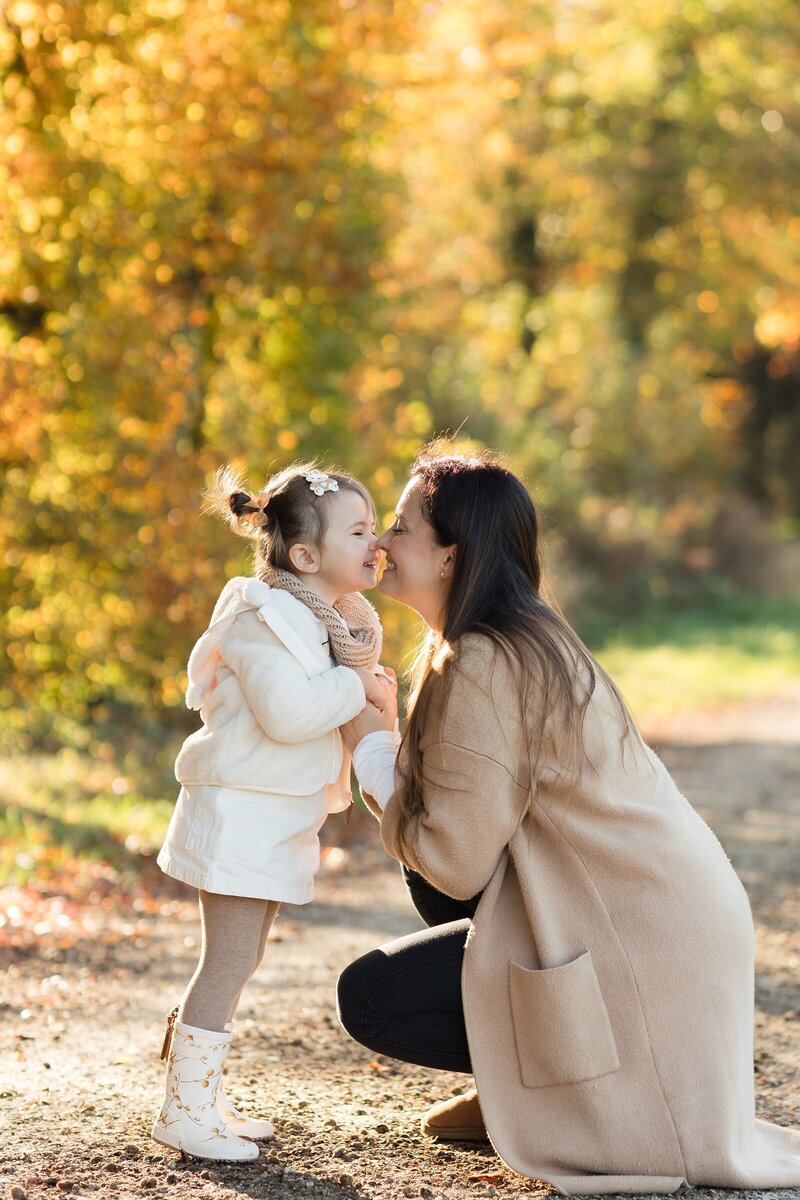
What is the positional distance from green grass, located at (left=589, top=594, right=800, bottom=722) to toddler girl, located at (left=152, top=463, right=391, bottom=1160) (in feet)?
29.7

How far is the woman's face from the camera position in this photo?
3213mm

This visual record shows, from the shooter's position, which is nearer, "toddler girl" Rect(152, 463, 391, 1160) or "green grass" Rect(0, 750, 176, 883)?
"toddler girl" Rect(152, 463, 391, 1160)

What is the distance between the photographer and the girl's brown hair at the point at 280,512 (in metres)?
3.29

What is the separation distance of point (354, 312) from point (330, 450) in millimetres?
943

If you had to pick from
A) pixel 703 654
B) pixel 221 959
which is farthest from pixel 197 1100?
pixel 703 654

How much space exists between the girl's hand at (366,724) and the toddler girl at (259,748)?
28 mm

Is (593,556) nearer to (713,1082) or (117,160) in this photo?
(117,160)

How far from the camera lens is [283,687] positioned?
10.1 feet

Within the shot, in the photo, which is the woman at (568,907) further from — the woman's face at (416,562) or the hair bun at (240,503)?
the hair bun at (240,503)

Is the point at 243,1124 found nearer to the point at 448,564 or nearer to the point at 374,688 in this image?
the point at 374,688

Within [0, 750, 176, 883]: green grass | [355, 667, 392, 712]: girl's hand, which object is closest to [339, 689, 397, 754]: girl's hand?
[355, 667, 392, 712]: girl's hand

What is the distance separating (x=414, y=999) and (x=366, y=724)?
63 centimetres

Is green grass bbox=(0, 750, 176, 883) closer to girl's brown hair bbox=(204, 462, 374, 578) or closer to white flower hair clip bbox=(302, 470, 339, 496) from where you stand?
girl's brown hair bbox=(204, 462, 374, 578)

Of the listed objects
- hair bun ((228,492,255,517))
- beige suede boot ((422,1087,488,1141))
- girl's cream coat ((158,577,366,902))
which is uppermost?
hair bun ((228,492,255,517))
